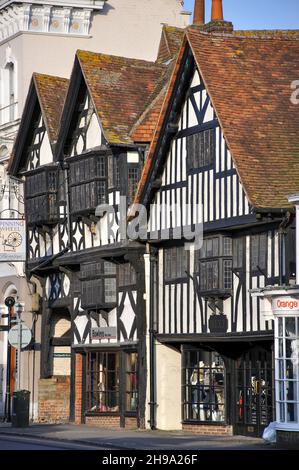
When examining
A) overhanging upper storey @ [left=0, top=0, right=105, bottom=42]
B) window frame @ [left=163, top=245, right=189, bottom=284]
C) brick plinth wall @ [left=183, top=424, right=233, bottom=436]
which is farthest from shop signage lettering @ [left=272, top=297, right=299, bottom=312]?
overhanging upper storey @ [left=0, top=0, right=105, bottom=42]

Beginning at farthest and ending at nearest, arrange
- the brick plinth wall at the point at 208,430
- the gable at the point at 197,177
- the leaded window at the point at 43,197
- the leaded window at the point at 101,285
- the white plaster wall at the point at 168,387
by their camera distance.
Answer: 1. the leaded window at the point at 43,197
2. the leaded window at the point at 101,285
3. the white plaster wall at the point at 168,387
4. the brick plinth wall at the point at 208,430
5. the gable at the point at 197,177

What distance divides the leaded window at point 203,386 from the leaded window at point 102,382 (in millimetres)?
3185

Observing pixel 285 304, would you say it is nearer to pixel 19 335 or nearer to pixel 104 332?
pixel 104 332

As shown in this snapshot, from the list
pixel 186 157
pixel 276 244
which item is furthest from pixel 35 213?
pixel 276 244

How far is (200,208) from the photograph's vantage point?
3938 centimetres

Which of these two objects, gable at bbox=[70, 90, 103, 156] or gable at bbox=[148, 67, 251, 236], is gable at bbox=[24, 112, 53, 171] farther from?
gable at bbox=[148, 67, 251, 236]

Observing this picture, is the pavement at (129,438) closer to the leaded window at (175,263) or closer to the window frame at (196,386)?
the window frame at (196,386)

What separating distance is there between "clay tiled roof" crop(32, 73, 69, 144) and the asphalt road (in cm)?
1297

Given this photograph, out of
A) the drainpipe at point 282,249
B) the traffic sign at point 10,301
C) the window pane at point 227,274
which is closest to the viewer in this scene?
the drainpipe at point 282,249

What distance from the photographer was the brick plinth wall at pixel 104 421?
43.6 m

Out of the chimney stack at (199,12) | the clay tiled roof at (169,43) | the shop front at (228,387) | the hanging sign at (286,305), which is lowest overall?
the shop front at (228,387)

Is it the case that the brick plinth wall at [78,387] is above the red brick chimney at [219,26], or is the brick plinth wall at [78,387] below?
below

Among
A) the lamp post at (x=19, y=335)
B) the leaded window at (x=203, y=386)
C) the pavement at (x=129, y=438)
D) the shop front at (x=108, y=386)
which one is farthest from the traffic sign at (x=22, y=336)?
the leaded window at (x=203, y=386)

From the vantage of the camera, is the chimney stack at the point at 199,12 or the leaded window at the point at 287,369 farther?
the chimney stack at the point at 199,12
